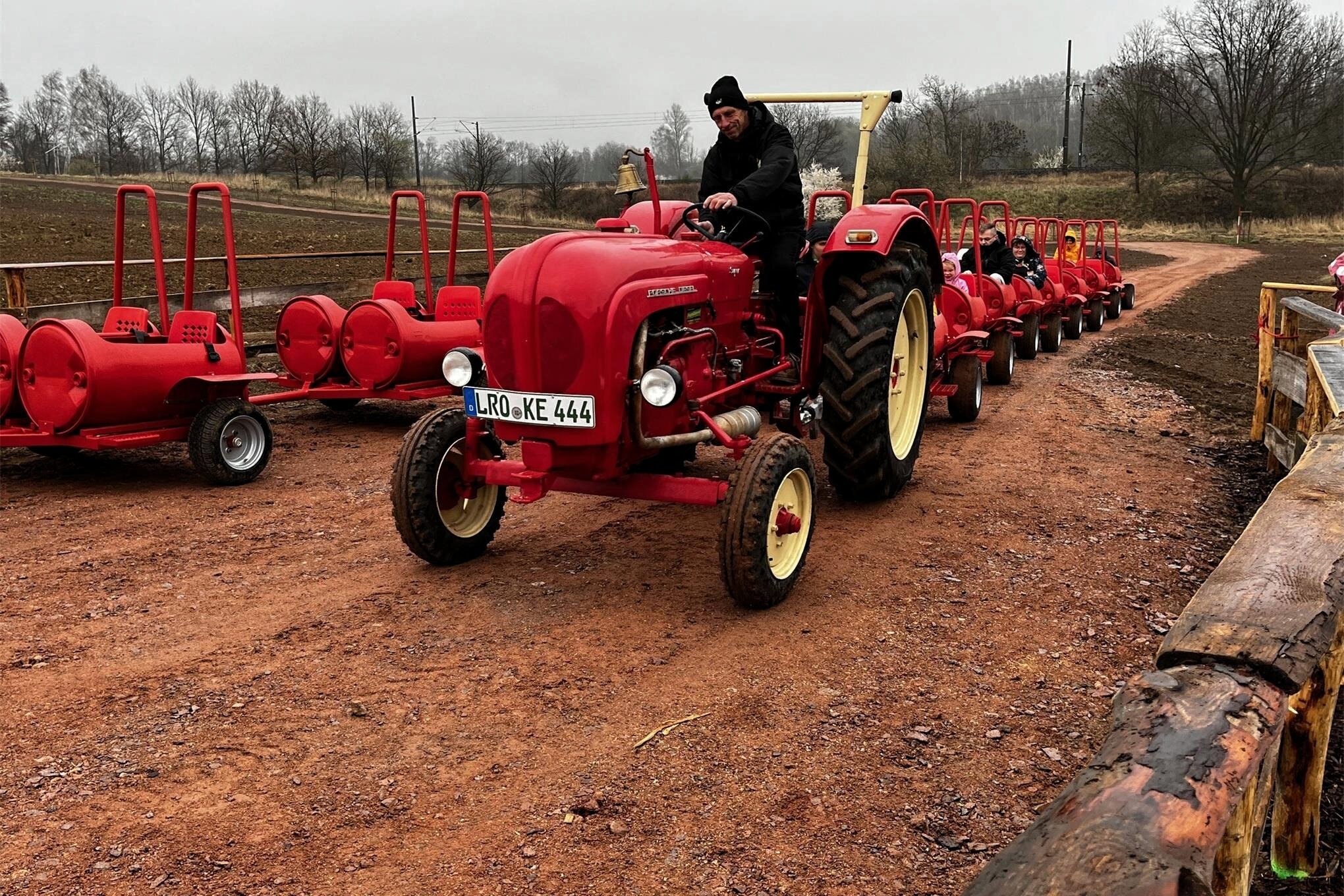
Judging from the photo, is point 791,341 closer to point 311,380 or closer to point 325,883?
point 325,883

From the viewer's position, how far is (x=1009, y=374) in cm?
1077

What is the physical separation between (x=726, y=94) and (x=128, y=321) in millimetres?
4143

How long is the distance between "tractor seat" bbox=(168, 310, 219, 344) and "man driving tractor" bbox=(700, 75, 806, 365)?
3.40 meters

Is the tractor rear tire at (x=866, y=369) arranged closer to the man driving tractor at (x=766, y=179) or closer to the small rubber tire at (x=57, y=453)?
the man driving tractor at (x=766, y=179)

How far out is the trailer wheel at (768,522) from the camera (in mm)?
4168

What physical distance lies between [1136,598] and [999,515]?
132cm

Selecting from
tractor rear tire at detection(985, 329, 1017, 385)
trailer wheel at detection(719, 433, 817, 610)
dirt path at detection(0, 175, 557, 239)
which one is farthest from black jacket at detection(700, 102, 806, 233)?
dirt path at detection(0, 175, 557, 239)

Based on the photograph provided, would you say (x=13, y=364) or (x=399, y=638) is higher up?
(x=13, y=364)

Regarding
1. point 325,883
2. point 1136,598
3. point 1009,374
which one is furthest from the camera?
point 1009,374

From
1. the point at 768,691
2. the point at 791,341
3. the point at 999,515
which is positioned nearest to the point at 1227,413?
the point at 999,515

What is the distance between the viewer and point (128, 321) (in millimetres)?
6969

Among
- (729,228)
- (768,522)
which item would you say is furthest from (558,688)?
(729,228)

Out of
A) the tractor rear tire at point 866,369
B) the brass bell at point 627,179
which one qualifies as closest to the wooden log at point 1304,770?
the tractor rear tire at point 866,369

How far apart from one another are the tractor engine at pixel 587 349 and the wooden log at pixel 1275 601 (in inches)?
81.5
